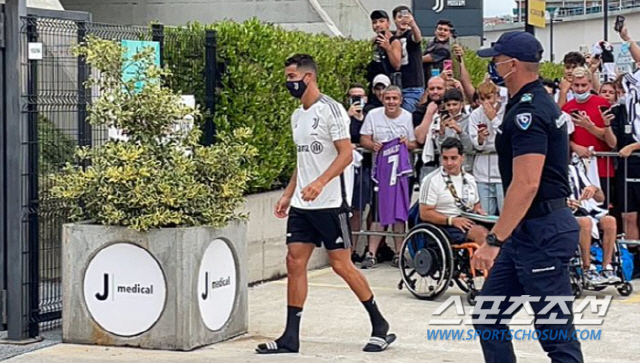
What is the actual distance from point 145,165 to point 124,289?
2.97 feet

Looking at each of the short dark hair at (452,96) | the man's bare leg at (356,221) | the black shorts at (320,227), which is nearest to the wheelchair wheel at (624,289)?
the short dark hair at (452,96)

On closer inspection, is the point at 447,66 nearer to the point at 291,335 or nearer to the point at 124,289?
the point at 291,335

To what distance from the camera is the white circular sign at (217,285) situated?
7906mm

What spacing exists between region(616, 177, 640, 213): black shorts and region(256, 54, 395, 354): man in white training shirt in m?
4.25

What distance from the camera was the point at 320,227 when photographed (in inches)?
306

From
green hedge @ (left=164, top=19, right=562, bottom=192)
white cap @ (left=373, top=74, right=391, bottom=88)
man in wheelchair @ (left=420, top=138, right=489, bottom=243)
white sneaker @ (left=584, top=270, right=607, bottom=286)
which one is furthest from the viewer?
white cap @ (left=373, top=74, right=391, bottom=88)

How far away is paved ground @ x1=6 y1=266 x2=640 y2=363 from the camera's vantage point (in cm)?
762

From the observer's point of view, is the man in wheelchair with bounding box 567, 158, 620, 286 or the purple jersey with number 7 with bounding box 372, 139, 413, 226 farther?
the purple jersey with number 7 with bounding box 372, 139, 413, 226

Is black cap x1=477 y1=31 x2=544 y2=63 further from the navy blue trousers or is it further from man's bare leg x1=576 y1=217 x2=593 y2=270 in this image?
man's bare leg x1=576 y1=217 x2=593 y2=270

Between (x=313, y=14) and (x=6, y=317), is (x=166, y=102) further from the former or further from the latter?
(x=313, y=14)

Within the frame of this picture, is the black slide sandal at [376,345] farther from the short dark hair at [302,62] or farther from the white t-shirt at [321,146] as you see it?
the short dark hair at [302,62]

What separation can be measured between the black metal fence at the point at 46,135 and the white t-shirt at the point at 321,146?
1.80m

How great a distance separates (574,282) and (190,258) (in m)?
3.85

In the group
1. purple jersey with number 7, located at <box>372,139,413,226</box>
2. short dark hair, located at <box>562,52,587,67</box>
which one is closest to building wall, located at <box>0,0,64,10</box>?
purple jersey with number 7, located at <box>372,139,413,226</box>
